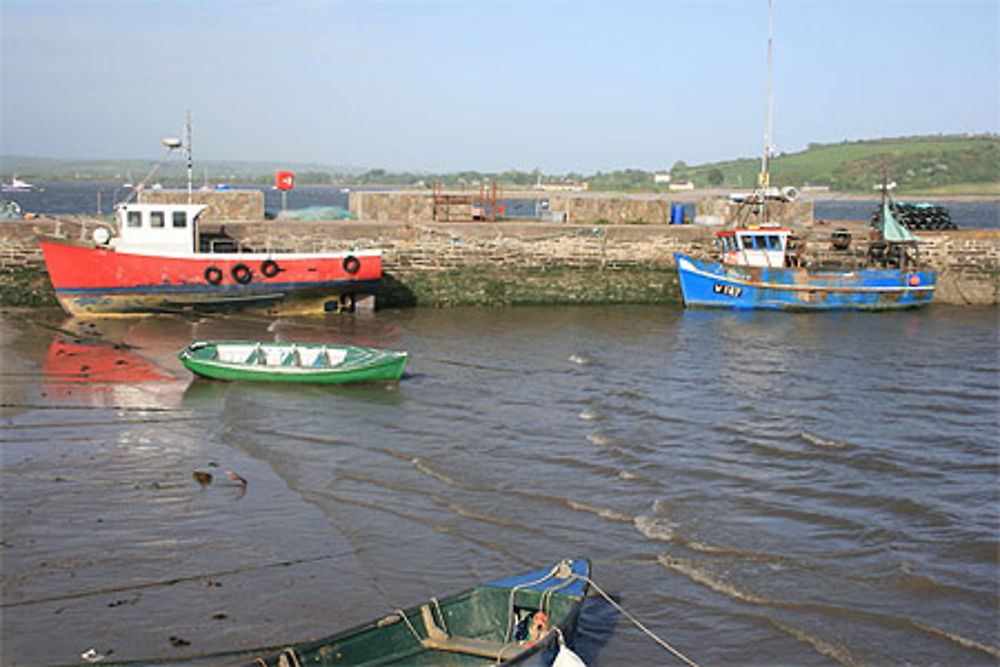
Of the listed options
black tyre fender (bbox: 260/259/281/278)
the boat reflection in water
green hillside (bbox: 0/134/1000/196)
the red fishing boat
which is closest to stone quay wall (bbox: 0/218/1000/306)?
the red fishing boat

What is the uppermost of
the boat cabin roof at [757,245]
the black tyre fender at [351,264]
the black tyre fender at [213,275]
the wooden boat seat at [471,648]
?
the boat cabin roof at [757,245]

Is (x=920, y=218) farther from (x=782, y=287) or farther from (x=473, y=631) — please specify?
(x=473, y=631)

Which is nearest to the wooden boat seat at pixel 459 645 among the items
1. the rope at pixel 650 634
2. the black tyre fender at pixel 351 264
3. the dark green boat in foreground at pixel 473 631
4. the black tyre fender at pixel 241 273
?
the dark green boat in foreground at pixel 473 631

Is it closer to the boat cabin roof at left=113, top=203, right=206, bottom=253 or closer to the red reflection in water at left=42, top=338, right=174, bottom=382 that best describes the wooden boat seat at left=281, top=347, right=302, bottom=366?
the red reflection in water at left=42, top=338, right=174, bottom=382

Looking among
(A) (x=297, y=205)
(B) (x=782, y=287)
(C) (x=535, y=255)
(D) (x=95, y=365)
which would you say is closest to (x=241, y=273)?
(D) (x=95, y=365)

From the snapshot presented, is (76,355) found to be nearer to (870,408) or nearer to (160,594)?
(160,594)

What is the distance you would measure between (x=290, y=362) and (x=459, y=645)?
1084cm

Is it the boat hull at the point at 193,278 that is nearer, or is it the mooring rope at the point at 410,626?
the mooring rope at the point at 410,626

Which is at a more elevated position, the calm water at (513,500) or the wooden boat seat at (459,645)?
the wooden boat seat at (459,645)

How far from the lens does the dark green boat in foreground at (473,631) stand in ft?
23.9

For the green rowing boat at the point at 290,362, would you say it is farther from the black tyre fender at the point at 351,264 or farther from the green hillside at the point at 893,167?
the green hillside at the point at 893,167

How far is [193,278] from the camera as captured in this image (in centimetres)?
2352

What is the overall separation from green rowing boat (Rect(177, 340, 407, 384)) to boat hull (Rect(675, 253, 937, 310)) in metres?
12.6

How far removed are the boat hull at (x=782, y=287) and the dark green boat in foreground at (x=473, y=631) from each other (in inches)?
802
